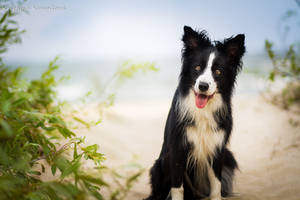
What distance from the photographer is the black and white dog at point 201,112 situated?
2422 millimetres

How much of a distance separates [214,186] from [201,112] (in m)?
0.75

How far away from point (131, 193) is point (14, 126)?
5.33ft

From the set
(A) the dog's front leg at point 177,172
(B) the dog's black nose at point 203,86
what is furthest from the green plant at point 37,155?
(B) the dog's black nose at point 203,86

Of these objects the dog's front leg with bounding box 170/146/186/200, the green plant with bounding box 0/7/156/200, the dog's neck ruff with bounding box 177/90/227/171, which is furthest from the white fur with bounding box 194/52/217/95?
the green plant with bounding box 0/7/156/200

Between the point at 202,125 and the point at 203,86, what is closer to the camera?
the point at 203,86

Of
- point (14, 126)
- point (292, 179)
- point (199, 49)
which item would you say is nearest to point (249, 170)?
point (292, 179)

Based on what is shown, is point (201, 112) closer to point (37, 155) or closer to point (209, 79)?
point (209, 79)

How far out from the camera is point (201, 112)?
2.47 meters

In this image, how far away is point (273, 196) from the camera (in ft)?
8.68

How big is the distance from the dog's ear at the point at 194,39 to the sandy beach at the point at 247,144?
1.59 meters

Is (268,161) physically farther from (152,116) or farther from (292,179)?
(152,116)

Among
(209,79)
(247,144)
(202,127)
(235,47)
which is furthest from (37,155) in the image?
(247,144)

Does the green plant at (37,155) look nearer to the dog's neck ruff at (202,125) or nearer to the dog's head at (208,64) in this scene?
the dog's head at (208,64)

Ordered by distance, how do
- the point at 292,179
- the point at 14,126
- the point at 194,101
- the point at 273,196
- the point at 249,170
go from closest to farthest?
the point at 14,126 → the point at 194,101 → the point at 273,196 → the point at 292,179 → the point at 249,170
